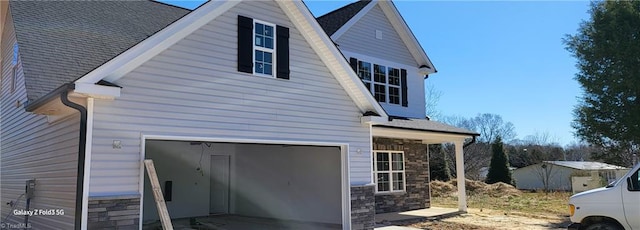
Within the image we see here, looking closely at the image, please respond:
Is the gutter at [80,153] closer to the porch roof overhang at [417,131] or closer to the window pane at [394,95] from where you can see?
the porch roof overhang at [417,131]

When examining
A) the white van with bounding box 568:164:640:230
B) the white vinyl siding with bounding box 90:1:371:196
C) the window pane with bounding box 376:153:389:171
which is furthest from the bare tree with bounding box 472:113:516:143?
the white van with bounding box 568:164:640:230

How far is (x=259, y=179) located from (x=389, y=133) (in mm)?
4273

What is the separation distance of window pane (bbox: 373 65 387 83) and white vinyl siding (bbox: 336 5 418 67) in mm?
423

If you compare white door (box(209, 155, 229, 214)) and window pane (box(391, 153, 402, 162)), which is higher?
window pane (box(391, 153, 402, 162))

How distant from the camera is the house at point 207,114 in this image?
7234mm

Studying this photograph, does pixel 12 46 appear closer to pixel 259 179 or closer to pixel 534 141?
pixel 259 179

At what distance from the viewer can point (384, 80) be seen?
15.8 m

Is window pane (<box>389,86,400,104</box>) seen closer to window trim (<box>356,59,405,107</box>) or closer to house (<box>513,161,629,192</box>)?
window trim (<box>356,59,405,107</box>)

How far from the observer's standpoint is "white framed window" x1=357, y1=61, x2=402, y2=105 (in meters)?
15.2

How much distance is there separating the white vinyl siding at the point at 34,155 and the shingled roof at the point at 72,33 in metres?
0.63

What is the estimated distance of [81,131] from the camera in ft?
22.7

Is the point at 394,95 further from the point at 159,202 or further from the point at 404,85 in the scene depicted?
the point at 159,202

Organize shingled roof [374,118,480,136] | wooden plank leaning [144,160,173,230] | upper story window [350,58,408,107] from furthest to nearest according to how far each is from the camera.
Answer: upper story window [350,58,408,107] → shingled roof [374,118,480,136] → wooden plank leaning [144,160,173,230]

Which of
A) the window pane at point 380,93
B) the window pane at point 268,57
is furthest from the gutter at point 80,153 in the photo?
the window pane at point 380,93
